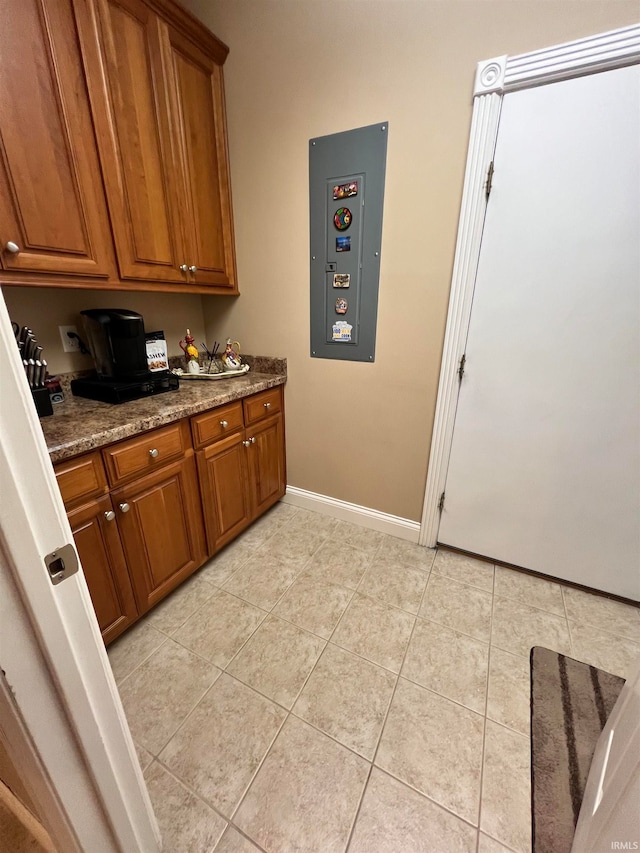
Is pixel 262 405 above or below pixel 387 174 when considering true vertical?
below

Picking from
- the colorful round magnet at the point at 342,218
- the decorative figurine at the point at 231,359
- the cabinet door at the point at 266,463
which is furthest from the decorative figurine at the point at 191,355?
the colorful round magnet at the point at 342,218

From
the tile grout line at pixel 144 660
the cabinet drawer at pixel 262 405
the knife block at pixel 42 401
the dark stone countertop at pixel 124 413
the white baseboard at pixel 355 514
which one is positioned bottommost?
the tile grout line at pixel 144 660

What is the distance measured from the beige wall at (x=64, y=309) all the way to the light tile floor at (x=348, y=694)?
47.5 inches

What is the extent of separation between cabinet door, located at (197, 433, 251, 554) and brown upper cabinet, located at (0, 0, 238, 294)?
32.3 inches

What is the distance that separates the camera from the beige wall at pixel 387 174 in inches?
51.6

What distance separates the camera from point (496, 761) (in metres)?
1.04

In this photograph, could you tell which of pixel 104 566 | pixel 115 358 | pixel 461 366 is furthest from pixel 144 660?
pixel 461 366

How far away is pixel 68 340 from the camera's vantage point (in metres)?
1.53

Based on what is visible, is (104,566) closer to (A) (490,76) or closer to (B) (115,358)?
(B) (115,358)

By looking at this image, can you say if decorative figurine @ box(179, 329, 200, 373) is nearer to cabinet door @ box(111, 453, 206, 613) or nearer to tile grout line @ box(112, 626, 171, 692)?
cabinet door @ box(111, 453, 206, 613)

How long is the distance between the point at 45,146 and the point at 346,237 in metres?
1.17

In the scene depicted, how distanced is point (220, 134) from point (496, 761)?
9.25ft

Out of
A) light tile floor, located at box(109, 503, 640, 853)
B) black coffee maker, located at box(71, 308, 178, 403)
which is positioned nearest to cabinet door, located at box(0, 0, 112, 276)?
black coffee maker, located at box(71, 308, 178, 403)

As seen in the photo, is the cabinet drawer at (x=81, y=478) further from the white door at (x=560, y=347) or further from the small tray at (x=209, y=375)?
the white door at (x=560, y=347)
